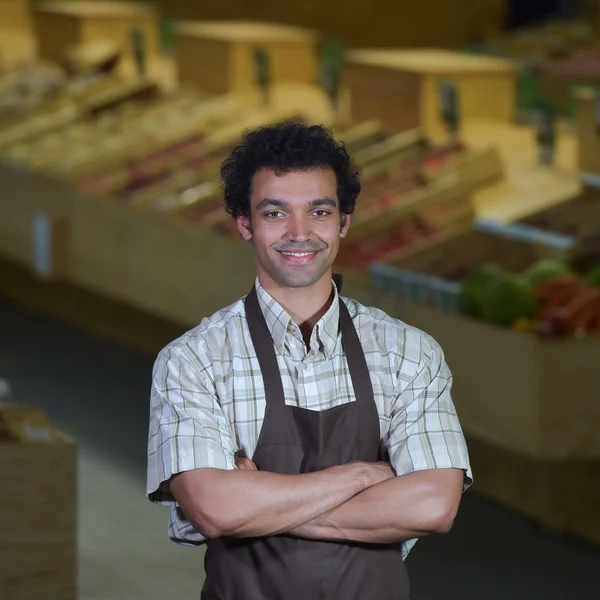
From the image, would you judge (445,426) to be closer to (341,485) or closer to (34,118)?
(341,485)

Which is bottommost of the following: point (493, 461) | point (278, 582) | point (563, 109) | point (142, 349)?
point (142, 349)

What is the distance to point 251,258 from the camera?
17.4 ft

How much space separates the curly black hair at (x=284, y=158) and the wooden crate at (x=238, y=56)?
18.3 feet

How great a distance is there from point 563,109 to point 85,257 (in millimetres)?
2557

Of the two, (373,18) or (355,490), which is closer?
(355,490)

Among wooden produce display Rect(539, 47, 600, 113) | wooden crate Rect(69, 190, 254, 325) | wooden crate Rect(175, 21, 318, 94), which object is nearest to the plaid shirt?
wooden crate Rect(69, 190, 254, 325)

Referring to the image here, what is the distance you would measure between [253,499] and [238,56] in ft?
19.2

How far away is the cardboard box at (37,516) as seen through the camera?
141 inches

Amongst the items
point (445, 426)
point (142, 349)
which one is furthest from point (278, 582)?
point (142, 349)

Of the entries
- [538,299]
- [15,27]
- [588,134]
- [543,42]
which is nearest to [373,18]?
[543,42]

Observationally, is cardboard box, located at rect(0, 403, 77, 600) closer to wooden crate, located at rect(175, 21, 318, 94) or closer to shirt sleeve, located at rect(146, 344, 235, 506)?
shirt sleeve, located at rect(146, 344, 235, 506)

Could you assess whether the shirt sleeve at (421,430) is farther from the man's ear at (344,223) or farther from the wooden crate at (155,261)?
the wooden crate at (155,261)

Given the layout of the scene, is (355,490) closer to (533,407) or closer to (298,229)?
(298,229)

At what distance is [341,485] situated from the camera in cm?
201
